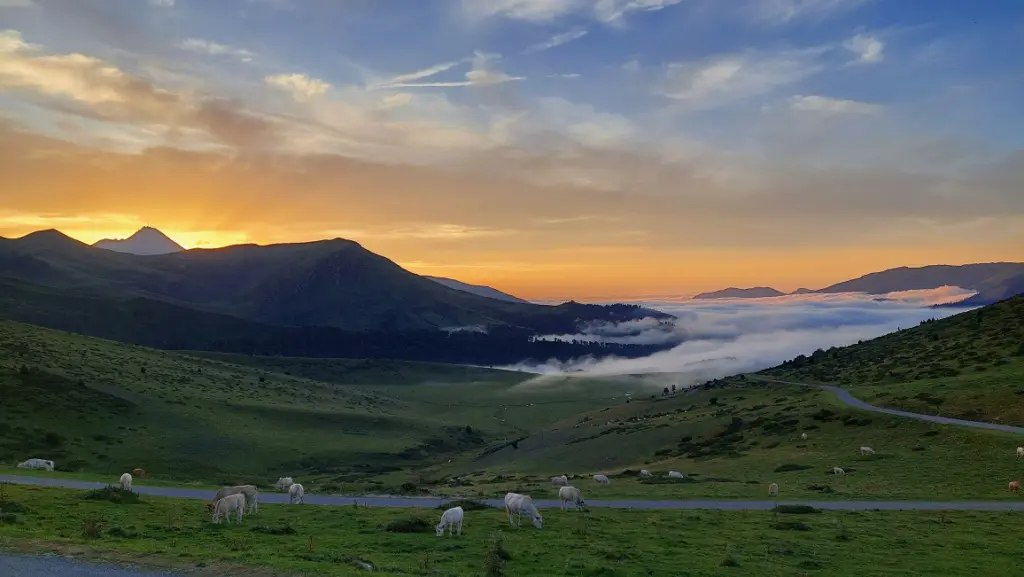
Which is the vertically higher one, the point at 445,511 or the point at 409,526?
the point at 445,511

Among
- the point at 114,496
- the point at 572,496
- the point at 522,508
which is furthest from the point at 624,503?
the point at 114,496

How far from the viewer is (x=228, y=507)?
27031 millimetres

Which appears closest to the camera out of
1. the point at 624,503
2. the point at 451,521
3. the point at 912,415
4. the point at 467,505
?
the point at 451,521

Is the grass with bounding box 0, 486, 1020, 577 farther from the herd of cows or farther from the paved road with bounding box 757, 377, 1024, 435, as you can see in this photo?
the paved road with bounding box 757, 377, 1024, 435

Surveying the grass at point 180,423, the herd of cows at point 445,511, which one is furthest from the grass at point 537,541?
the grass at point 180,423

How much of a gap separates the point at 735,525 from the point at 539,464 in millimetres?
53565

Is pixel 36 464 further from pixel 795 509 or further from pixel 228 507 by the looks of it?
pixel 795 509

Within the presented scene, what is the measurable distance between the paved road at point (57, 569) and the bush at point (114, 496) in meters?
13.0

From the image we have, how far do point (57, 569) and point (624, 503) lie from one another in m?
28.8

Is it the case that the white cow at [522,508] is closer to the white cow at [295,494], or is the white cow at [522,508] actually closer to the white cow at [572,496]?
the white cow at [572,496]

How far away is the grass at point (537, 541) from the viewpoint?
20438mm

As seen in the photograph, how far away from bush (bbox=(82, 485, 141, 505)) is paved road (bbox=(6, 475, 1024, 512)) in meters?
5.36

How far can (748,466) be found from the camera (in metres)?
55.1

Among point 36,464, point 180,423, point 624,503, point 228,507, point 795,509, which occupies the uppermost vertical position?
point 228,507
